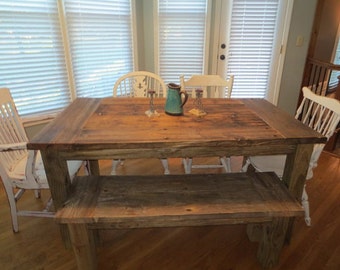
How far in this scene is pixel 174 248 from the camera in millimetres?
1677

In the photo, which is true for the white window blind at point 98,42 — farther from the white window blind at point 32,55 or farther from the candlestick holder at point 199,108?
the candlestick holder at point 199,108

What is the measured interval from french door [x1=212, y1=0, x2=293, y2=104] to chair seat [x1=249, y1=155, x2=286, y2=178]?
172cm

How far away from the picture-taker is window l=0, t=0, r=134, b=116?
7.50 feet

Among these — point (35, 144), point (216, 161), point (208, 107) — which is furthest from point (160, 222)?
point (216, 161)

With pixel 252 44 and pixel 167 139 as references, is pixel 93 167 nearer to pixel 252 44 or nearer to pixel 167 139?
pixel 167 139

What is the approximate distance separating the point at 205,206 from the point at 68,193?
2.50ft

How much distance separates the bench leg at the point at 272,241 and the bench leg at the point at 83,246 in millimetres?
968

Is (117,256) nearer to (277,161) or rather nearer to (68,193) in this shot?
(68,193)

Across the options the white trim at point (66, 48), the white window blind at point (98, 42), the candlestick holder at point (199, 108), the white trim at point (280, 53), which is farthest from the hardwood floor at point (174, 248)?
the white trim at point (280, 53)

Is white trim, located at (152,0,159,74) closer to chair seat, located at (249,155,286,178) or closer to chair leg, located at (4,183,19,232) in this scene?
chair seat, located at (249,155,286,178)

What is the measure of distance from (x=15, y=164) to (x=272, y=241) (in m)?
1.73

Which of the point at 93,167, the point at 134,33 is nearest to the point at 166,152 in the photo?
the point at 93,167

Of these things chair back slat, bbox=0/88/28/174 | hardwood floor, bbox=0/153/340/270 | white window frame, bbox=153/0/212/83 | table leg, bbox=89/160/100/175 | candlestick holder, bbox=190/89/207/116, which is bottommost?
hardwood floor, bbox=0/153/340/270

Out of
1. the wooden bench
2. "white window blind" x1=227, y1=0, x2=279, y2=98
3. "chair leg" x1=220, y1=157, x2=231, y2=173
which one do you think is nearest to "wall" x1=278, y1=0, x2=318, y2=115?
"white window blind" x1=227, y1=0, x2=279, y2=98
